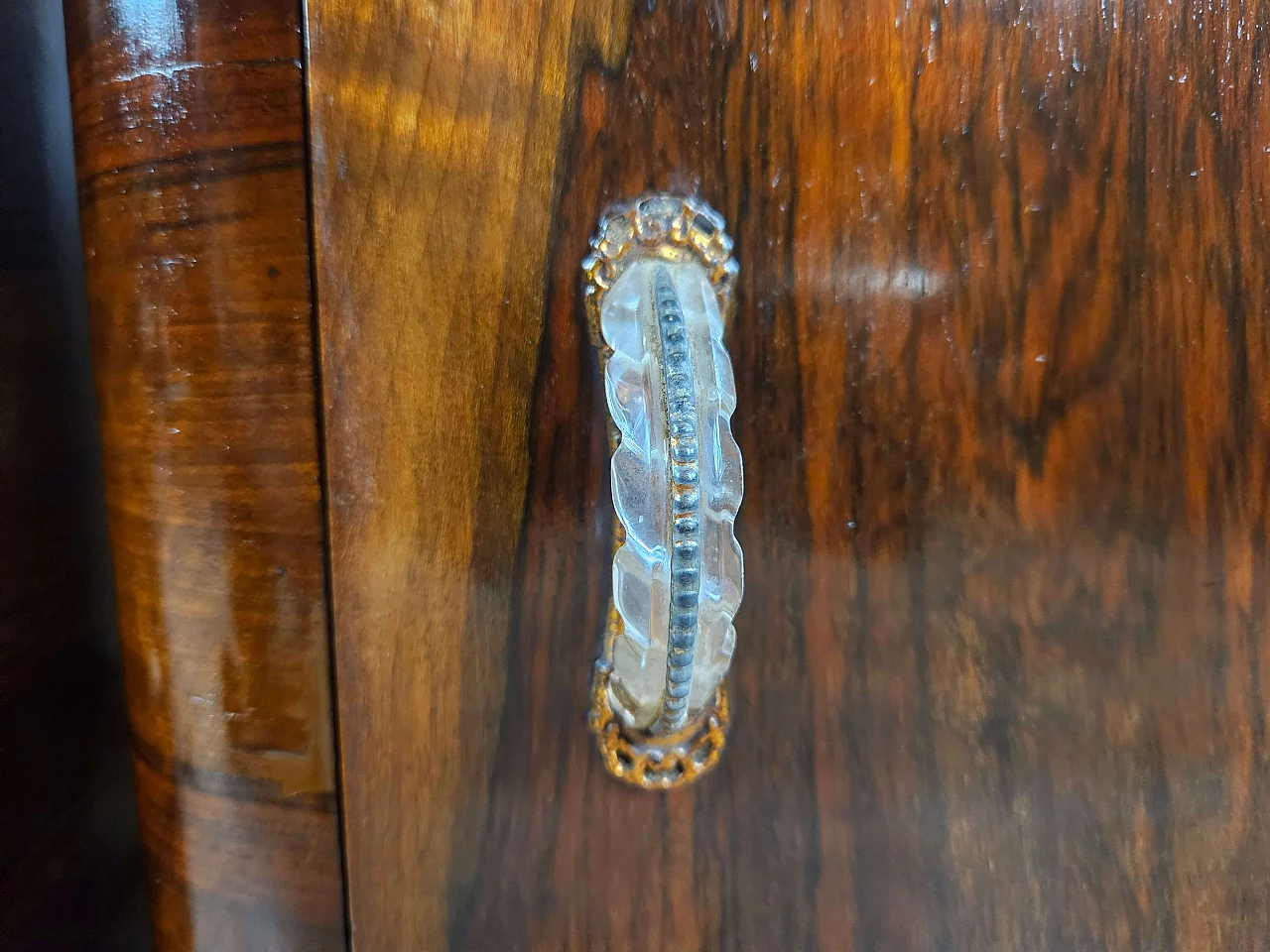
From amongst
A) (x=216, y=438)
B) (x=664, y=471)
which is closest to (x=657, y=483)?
(x=664, y=471)

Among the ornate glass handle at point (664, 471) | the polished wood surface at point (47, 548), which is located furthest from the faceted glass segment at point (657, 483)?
the polished wood surface at point (47, 548)

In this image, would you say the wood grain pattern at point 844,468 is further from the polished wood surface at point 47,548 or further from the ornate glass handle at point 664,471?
the polished wood surface at point 47,548

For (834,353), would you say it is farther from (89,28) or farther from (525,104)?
(89,28)

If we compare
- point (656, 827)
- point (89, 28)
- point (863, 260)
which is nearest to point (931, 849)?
point (656, 827)

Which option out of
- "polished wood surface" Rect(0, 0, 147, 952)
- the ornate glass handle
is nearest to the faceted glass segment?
the ornate glass handle

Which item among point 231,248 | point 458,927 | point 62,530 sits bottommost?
point 458,927

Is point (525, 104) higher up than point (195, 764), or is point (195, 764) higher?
Answer: point (525, 104)
